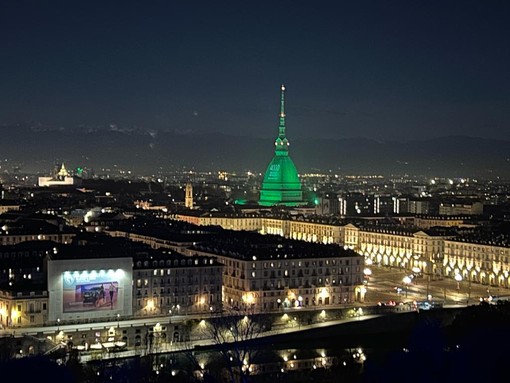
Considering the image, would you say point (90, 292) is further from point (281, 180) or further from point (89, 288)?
point (281, 180)

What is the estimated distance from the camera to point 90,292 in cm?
4091

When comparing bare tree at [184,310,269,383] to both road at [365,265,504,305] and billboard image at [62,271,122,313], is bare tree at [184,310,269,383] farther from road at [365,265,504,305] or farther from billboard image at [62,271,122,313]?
road at [365,265,504,305]

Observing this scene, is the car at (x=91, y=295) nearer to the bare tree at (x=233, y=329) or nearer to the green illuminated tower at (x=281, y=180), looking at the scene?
the bare tree at (x=233, y=329)

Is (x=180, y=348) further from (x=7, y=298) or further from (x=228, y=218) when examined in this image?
(x=228, y=218)

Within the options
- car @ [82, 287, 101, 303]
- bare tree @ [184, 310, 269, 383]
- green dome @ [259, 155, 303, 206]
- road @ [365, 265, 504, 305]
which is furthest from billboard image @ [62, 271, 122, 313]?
green dome @ [259, 155, 303, 206]

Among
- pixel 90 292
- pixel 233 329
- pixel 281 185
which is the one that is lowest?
pixel 233 329

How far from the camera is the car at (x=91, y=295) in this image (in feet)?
134

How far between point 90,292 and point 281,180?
214ft

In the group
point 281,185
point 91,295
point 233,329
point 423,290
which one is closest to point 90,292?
point 91,295

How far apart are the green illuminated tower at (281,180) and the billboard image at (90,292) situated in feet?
204

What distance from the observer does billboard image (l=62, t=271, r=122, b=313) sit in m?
40.4

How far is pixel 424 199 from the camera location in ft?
401

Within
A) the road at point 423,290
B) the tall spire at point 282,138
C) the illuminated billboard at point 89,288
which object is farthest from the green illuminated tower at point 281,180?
the illuminated billboard at point 89,288

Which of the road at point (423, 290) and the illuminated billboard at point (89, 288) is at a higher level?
the illuminated billboard at point (89, 288)
